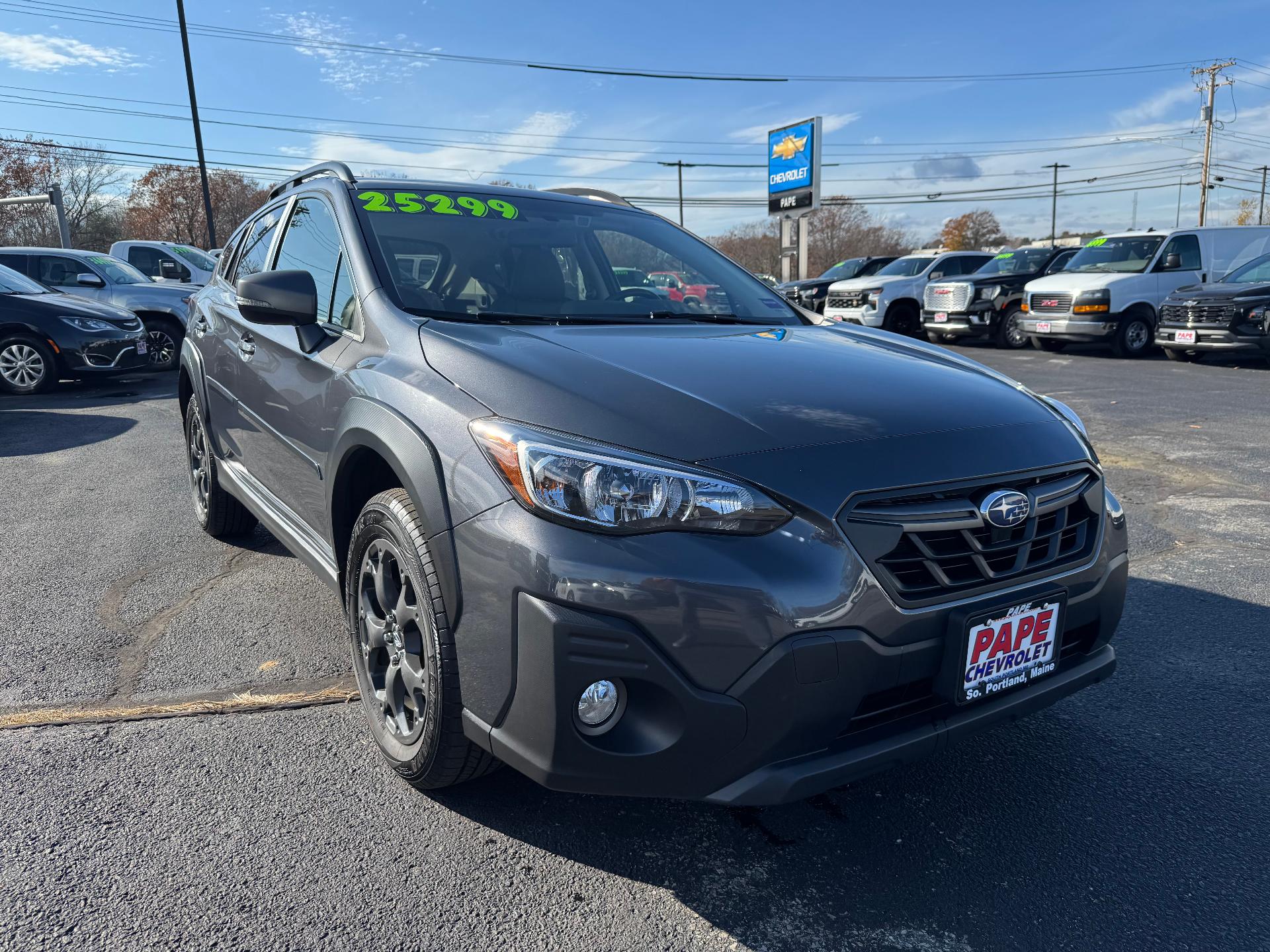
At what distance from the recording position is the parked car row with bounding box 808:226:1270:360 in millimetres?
12367

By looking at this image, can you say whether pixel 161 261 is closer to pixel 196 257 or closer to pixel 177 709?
pixel 196 257

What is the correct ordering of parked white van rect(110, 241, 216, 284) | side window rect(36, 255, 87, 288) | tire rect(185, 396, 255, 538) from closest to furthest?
tire rect(185, 396, 255, 538) < side window rect(36, 255, 87, 288) < parked white van rect(110, 241, 216, 284)

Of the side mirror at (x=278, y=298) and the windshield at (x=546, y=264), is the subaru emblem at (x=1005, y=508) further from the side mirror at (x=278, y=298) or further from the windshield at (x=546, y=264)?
the side mirror at (x=278, y=298)

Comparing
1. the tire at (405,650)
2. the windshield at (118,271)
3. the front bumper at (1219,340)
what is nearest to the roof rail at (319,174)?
the tire at (405,650)

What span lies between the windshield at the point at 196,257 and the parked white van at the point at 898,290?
1167 cm

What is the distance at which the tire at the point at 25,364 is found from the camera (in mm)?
10625

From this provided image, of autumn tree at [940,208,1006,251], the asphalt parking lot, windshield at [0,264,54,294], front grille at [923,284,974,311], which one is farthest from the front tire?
autumn tree at [940,208,1006,251]

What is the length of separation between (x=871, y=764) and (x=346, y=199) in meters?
2.50

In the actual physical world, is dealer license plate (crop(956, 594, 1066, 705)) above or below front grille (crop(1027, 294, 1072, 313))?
below

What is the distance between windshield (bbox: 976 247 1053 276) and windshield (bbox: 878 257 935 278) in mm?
1600

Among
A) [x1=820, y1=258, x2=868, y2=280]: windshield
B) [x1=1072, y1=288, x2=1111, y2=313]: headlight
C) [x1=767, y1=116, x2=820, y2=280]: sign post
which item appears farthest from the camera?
[x1=767, y1=116, x2=820, y2=280]: sign post

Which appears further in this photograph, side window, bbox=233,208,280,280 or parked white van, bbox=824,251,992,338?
parked white van, bbox=824,251,992,338

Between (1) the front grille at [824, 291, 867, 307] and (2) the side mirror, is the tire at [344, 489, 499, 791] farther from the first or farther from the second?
(1) the front grille at [824, 291, 867, 307]

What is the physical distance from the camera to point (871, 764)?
75.5 inches
